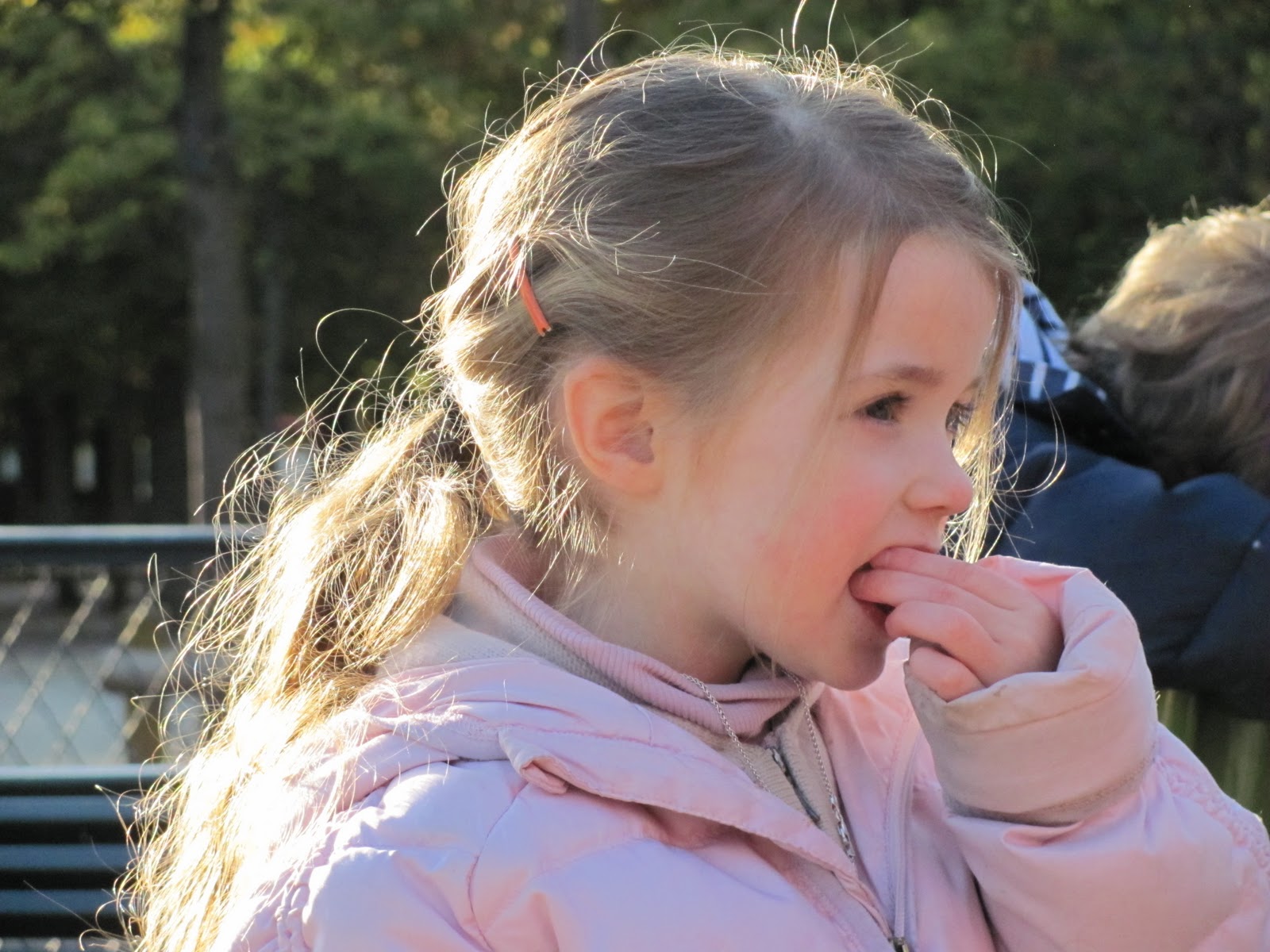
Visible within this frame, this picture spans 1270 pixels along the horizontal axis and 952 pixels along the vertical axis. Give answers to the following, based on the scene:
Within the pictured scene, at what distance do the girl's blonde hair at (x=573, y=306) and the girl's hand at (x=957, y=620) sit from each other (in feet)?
0.77

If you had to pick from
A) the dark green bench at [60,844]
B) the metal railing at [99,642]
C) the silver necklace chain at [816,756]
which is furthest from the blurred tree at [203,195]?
the silver necklace chain at [816,756]

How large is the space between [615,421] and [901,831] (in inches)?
21.7

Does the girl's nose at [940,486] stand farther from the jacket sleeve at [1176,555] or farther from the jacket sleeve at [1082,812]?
the jacket sleeve at [1176,555]

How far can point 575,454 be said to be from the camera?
1.74 m

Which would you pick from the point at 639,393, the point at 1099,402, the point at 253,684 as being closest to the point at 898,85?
the point at 1099,402

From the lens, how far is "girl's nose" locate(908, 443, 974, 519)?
1.60m

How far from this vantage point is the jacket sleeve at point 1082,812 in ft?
5.31

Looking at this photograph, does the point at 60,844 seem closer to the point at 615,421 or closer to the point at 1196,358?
the point at 615,421

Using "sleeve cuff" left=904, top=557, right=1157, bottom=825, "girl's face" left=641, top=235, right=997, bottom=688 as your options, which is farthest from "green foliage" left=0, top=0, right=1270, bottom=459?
"sleeve cuff" left=904, top=557, right=1157, bottom=825

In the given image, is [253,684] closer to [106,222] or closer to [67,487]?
[106,222]

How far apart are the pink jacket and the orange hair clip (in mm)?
345

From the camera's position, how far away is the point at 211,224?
10.1m

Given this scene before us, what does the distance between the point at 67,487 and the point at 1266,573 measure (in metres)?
22.3

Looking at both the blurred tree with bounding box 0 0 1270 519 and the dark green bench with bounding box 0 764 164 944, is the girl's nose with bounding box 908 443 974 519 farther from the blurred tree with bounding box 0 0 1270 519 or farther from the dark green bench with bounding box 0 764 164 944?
the blurred tree with bounding box 0 0 1270 519
